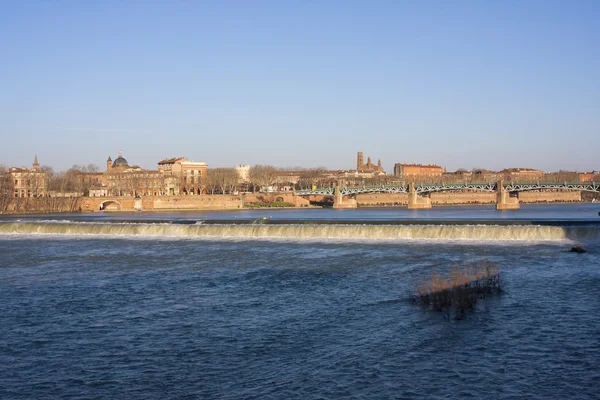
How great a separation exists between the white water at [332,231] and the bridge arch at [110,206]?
44468 millimetres

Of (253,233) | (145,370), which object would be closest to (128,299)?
(145,370)

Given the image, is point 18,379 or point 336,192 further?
point 336,192

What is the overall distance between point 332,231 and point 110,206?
60300mm

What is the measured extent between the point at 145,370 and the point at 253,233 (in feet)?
81.7

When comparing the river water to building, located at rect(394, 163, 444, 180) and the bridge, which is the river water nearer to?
the bridge

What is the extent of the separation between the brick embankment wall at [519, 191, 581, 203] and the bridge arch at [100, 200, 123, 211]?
55713 mm

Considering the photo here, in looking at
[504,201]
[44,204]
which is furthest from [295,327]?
[44,204]

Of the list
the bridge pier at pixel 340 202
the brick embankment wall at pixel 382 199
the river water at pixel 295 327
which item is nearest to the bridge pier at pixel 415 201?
the bridge pier at pixel 340 202

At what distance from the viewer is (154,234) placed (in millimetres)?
39938

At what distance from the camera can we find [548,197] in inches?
4151

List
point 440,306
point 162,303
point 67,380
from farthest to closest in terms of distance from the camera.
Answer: point 162,303 < point 440,306 < point 67,380

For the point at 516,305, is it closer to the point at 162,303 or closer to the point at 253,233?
the point at 162,303

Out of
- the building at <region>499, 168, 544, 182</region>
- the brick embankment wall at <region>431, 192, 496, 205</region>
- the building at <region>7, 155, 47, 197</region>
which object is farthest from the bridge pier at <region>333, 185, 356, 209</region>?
the building at <region>499, 168, 544, 182</region>

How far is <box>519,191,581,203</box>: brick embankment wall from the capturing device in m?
104
